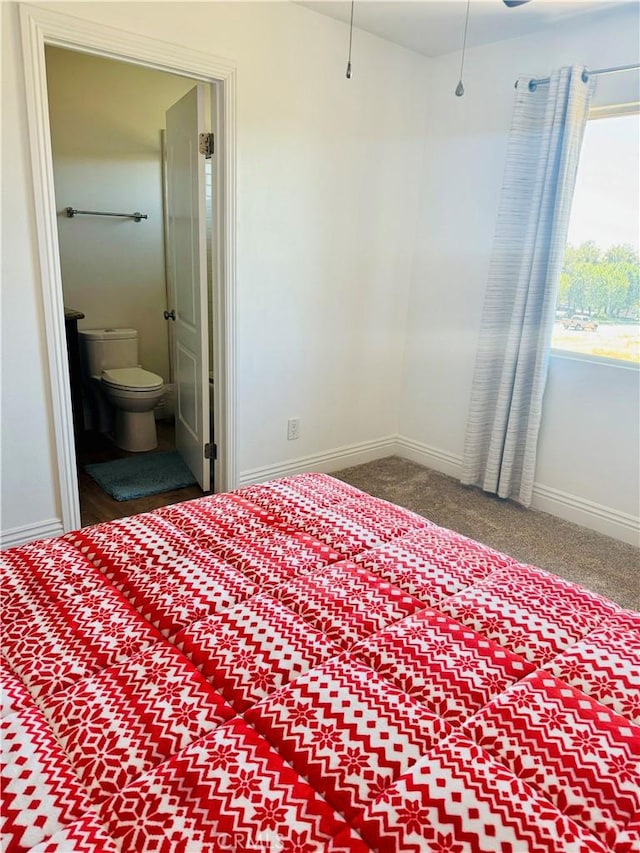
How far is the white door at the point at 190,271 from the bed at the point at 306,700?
5.86ft

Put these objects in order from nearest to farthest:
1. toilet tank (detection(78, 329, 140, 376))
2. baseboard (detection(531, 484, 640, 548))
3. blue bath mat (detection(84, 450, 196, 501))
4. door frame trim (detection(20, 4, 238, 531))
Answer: door frame trim (detection(20, 4, 238, 531)) → baseboard (detection(531, 484, 640, 548)) → blue bath mat (detection(84, 450, 196, 501)) → toilet tank (detection(78, 329, 140, 376))

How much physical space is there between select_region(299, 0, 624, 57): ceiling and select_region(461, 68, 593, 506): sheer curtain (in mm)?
269

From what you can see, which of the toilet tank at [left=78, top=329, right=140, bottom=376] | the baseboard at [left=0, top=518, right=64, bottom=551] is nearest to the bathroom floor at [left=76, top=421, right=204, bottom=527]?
the baseboard at [left=0, top=518, right=64, bottom=551]

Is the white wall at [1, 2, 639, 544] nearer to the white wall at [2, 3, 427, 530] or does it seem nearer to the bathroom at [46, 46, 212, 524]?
the white wall at [2, 3, 427, 530]

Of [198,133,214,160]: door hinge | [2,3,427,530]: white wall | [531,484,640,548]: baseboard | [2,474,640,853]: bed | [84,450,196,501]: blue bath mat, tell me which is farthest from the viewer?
[84,450,196,501]: blue bath mat

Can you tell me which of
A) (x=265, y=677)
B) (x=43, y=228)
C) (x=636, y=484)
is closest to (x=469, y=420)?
(x=636, y=484)

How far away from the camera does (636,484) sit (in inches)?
120

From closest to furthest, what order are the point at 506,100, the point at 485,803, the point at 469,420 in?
the point at 485,803, the point at 506,100, the point at 469,420

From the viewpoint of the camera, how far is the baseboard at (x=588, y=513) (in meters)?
3.11

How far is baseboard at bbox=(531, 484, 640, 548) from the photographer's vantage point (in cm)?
311

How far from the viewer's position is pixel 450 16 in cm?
Result: 299

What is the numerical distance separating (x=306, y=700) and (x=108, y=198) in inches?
165

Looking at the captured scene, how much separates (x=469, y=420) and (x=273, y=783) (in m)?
2.88

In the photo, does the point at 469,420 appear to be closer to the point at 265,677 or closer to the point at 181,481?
the point at 181,481
